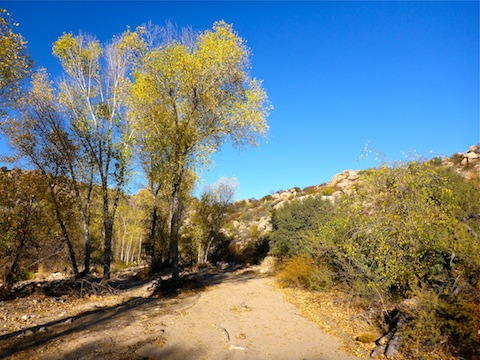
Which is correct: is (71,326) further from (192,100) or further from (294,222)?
(294,222)

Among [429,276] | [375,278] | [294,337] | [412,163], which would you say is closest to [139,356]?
[294,337]

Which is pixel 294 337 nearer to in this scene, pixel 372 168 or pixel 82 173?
pixel 372 168

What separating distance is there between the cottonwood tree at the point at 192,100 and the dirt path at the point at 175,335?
176 inches

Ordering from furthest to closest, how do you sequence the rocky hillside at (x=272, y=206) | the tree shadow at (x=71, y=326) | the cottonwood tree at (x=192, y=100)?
the rocky hillside at (x=272, y=206) < the cottonwood tree at (x=192, y=100) < the tree shadow at (x=71, y=326)

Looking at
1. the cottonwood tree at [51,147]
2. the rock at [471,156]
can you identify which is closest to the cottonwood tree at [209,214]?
the cottonwood tree at [51,147]

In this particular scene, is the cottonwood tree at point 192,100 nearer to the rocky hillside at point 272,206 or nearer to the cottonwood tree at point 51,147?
the cottonwood tree at point 51,147

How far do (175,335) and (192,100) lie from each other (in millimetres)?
10337

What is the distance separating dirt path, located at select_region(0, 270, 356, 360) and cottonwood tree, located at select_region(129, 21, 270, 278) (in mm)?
4460

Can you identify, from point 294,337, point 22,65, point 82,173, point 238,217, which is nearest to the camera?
point 294,337

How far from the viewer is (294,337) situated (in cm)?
867

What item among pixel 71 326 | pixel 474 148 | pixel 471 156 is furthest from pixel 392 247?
pixel 474 148

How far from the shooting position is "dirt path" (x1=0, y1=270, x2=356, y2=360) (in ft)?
22.8

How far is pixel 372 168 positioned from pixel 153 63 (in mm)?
10709

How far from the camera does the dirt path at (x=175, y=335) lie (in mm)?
6953
